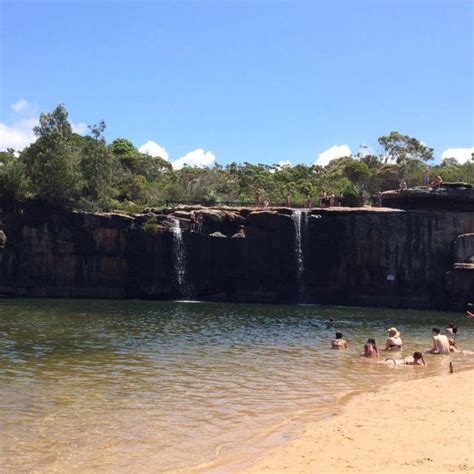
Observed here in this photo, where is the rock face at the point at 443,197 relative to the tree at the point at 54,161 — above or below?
below

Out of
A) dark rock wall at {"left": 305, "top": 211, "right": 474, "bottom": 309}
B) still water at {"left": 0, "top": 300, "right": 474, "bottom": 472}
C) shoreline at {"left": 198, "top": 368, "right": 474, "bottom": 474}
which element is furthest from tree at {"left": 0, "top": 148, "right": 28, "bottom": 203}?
shoreline at {"left": 198, "top": 368, "right": 474, "bottom": 474}

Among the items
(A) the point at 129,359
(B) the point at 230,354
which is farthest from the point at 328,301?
(A) the point at 129,359

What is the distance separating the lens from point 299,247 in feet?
153

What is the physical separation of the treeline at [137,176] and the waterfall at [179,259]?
5.88 metres

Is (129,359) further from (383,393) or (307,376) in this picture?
(383,393)

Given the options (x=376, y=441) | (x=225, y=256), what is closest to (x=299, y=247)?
(x=225, y=256)

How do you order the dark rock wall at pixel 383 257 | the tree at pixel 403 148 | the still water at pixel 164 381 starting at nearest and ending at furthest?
the still water at pixel 164 381, the dark rock wall at pixel 383 257, the tree at pixel 403 148

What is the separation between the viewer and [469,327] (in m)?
32.6

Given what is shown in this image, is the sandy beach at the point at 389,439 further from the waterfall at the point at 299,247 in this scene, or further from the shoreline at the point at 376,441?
the waterfall at the point at 299,247

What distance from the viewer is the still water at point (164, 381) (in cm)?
1052

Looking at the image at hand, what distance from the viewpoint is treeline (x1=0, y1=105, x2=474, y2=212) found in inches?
1868

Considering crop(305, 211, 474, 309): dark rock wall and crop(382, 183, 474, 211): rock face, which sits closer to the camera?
crop(305, 211, 474, 309): dark rock wall

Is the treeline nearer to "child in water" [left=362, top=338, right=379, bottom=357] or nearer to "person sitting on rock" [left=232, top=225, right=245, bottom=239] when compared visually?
"person sitting on rock" [left=232, top=225, right=245, bottom=239]

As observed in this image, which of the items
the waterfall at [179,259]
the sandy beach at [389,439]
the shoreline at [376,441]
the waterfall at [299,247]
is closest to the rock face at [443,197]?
the waterfall at [299,247]
